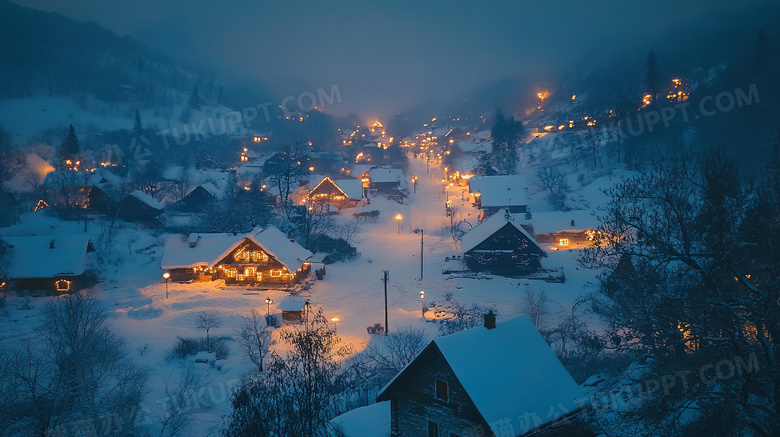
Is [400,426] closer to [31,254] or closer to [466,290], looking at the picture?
[466,290]

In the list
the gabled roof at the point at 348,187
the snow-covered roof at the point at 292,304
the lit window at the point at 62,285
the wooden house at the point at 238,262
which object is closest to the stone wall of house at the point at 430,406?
the snow-covered roof at the point at 292,304

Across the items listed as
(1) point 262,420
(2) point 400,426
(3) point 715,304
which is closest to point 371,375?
(2) point 400,426

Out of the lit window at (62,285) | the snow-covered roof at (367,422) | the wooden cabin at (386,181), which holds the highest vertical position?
the wooden cabin at (386,181)

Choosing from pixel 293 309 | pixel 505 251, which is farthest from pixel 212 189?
pixel 505 251

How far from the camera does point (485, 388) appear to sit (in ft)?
45.6

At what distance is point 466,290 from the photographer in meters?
35.8

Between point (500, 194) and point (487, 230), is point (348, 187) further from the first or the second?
point (487, 230)

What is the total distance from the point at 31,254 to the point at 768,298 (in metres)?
45.4

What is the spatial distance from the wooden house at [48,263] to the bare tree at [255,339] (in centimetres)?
1610

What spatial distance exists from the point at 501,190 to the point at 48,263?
48999 mm

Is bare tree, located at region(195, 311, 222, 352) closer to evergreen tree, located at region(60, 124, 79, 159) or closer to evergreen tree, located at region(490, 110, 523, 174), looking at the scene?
evergreen tree, located at region(490, 110, 523, 174)

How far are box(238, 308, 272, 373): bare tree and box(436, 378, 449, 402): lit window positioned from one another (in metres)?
11.7

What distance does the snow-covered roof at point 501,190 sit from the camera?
57781mm

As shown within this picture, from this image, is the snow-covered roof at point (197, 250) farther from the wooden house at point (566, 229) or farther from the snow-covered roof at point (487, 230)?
the wooden house at point (566, 229)
